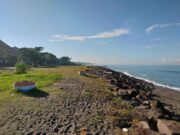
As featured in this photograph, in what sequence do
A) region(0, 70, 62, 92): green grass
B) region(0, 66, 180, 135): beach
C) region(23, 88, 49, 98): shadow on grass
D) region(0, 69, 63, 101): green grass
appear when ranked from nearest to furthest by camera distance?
region(0, 66, 180, 135): beach, region(23, 88, 49, 98): shadow on grass, region(0, 69, 63, 101): green grass, region(0, 70, 62, 92): green grass

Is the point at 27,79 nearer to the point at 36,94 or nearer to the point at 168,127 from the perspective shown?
the point at 36,94

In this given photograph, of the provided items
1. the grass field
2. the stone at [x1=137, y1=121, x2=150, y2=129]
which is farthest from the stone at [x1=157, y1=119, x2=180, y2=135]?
the grass field

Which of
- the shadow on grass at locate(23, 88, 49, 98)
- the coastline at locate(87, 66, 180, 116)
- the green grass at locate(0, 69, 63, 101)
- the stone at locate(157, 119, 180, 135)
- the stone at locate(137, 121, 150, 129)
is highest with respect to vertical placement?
the green grass at locate(0, 69, 63, 101)

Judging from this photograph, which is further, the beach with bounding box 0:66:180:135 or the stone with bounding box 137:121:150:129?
the stone with bounding box 137:121:150:129

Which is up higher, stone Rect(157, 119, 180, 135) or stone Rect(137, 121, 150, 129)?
stone Rect(157, 119, 180, 135)

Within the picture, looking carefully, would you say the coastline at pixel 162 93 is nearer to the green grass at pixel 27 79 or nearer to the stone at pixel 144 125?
the stone at pixel 144 125

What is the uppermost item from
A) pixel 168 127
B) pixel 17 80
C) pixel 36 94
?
pixel 17 80

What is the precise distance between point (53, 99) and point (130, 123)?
638cm

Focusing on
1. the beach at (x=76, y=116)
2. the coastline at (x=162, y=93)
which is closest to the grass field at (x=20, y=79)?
the beach at (x=76, y=116)

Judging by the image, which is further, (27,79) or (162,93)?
(162,93)

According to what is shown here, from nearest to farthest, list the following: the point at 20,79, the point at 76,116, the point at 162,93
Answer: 1. the point at 76,116
2. the point at 20,79
3. the point at 162,93

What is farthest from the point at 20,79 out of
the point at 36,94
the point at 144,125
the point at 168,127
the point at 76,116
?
the point at 168,127

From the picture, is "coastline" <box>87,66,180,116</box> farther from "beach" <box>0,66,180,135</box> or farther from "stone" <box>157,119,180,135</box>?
"stone" <box>157,119,180,135</box>

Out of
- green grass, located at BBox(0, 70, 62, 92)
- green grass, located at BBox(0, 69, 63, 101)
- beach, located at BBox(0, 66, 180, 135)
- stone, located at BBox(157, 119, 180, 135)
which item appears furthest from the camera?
green grass, located at BBox(0, 70, 62, 92)
